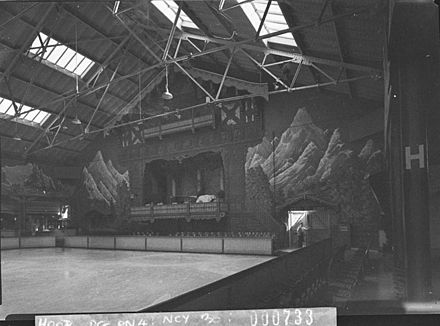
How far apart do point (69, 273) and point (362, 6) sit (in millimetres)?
4388

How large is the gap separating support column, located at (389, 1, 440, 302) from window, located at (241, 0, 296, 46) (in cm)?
113

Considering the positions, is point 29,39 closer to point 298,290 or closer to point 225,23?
point 225,23

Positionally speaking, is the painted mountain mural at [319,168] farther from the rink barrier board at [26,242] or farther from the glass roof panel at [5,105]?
the glass roof panel at [5,105]

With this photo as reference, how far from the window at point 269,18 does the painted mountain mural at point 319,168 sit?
837mm

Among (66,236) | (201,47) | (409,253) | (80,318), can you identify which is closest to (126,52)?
(201,47)

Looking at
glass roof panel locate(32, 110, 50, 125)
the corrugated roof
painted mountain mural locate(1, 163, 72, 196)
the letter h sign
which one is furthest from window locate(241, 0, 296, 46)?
painted mountain mural locate(1, 163, 72, 196)

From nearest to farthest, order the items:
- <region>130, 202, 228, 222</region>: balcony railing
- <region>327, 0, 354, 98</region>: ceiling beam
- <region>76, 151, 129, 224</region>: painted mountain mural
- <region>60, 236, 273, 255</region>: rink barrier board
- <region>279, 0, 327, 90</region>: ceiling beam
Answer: <region>327, 0, 354, 98</region>: ceiling beam < <region>279, 0, 327, 90</region>: ceiling beam < <region>60, 236, 273, 255</region>: rink barrier board < <region>130, 202, 228, 222</region>: balcony railing < <region>76, 151, 129, 224</region>: painted mountain mural

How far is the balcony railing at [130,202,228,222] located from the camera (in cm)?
424

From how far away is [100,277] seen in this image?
404 centimetres

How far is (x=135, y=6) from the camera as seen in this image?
4.05 metres

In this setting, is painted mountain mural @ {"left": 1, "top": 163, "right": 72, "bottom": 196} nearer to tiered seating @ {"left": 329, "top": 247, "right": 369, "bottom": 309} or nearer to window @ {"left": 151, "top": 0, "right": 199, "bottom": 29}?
window @ {"left": 151, "top": 0, "right": 199, "bottom": 29}

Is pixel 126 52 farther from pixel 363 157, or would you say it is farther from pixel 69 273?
pixel 363 157

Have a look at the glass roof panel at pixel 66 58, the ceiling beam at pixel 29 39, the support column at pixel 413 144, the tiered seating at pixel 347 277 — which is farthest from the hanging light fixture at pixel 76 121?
the support column at pixel 413 144

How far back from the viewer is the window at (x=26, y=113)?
166 inches
